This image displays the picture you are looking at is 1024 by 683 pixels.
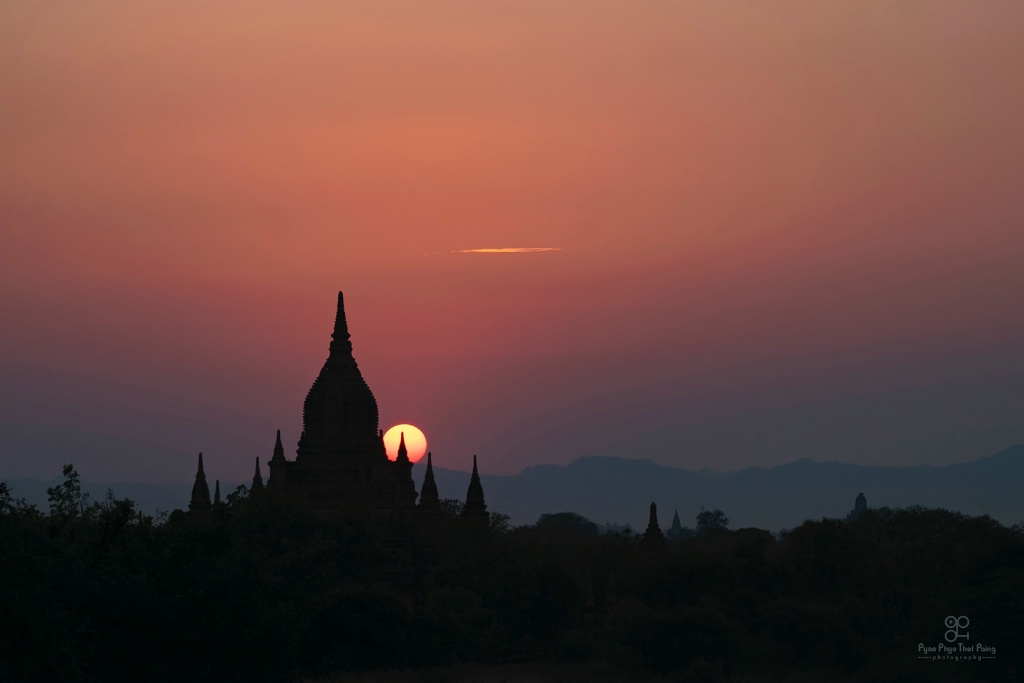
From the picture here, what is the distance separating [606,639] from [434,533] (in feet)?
80.7

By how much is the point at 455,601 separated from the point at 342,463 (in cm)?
2858

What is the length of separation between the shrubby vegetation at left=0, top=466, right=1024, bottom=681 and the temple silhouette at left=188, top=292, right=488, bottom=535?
4758 mm

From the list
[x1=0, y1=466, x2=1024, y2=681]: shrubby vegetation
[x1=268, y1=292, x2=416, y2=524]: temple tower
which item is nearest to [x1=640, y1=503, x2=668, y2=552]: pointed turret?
[x1=0, y1=466, x2=1024, y2=681]: shrubby vegetation

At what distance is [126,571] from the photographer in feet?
159

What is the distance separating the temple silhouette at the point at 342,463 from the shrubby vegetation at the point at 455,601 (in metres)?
4.76

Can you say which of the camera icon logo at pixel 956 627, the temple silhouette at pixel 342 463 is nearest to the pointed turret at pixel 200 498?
the temple silhouette at pixel 342 463

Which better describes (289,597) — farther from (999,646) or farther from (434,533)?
(434,533)

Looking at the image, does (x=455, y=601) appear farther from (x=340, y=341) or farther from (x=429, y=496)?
(x=340, y=341)

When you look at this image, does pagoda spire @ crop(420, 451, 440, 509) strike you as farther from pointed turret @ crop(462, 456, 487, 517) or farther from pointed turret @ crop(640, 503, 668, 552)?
pointed turret @ crop(640, 503, 668, 552)

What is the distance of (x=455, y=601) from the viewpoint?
80.6 m

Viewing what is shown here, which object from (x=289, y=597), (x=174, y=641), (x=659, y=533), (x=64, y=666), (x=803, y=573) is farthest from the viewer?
(x=659, y=533)

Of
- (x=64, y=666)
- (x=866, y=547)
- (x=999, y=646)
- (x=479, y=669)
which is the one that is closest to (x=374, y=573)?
(x=479, y=669)

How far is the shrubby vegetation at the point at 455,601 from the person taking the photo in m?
47.7

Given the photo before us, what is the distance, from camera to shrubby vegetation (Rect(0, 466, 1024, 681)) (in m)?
47.7
